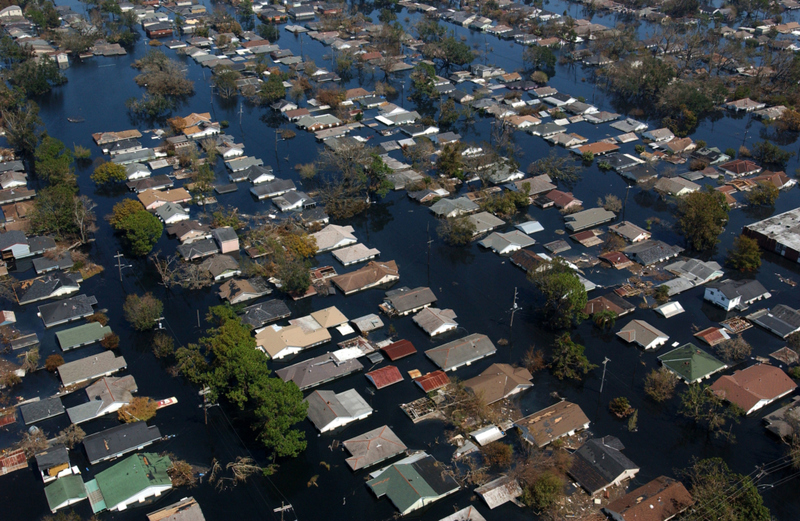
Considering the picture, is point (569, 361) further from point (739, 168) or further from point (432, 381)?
point (739, 168)

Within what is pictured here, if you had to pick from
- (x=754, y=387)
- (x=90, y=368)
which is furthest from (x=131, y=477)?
(x=754, y=387)

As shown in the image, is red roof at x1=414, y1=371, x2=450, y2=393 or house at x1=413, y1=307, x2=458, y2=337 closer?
red roof at x1=414, y1=371, x2=450, y2=393

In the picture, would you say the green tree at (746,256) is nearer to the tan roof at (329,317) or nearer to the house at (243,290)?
the tan roof at (329,317)

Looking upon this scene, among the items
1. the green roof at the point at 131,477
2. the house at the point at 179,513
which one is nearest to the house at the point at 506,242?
the green roof at the point at 131,477

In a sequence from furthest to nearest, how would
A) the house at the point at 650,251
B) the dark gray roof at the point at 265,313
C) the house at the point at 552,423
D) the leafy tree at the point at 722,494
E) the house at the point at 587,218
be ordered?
the house at the point at 587,218 < the house at the point at 650,251 < the dark gray roof at the point at 265,313 < the house at the point at 552,423 < the leafy tree at the point at 722,494

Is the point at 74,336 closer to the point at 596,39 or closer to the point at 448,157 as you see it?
the point at 448,157

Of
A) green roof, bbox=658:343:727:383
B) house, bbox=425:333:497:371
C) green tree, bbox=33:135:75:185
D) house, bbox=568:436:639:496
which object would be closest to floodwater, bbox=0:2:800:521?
house, bbox=425:333:497:371

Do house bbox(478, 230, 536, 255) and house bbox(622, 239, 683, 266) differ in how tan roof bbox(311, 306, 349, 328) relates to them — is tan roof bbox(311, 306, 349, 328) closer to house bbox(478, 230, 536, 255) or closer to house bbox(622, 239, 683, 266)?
house bbox(478, 230, 536, 255)
